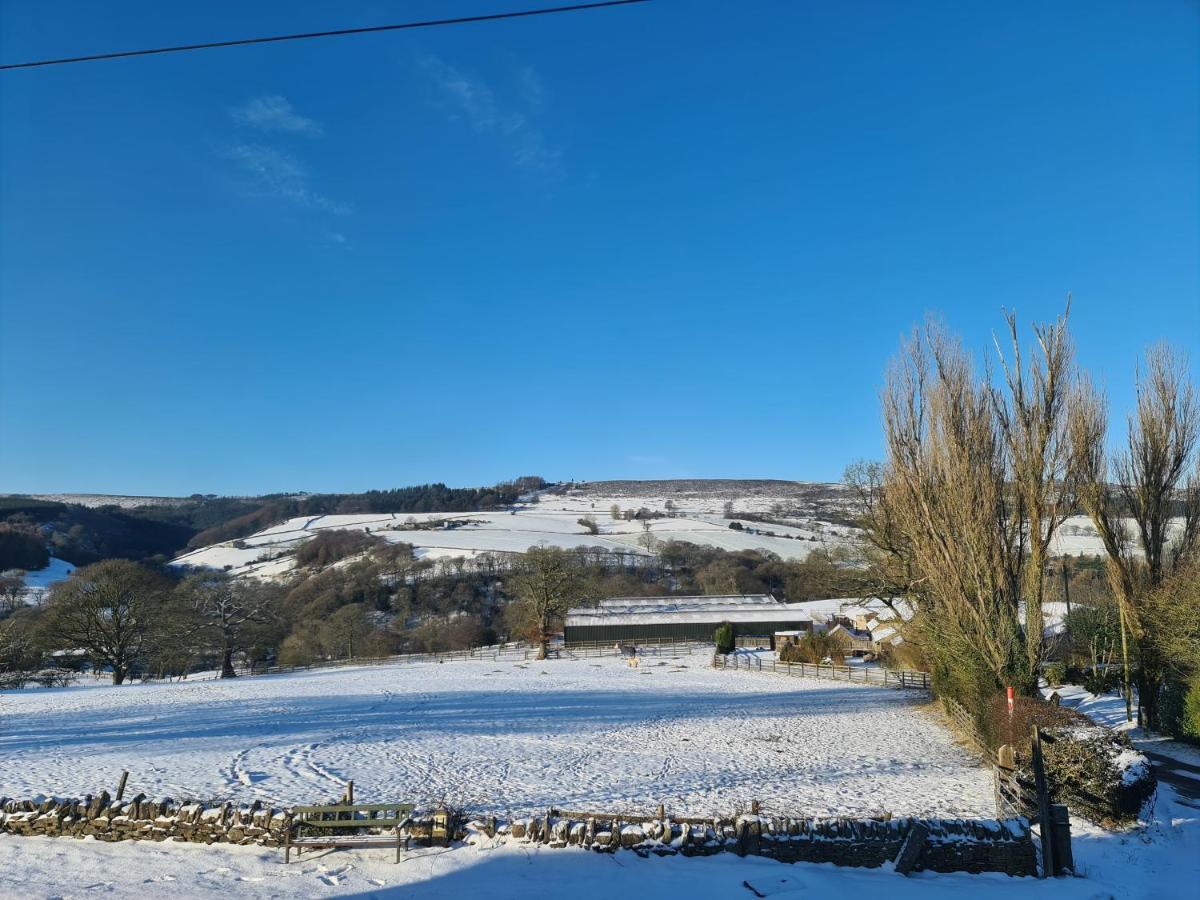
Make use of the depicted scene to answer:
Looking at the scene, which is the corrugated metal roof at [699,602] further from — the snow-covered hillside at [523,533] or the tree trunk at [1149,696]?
the tree trunk at [1149,696]

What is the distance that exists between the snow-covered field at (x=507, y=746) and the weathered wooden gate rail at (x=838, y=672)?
1748 millimetres

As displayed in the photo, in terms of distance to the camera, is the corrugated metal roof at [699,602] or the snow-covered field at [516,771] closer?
the snow-covered field at [516,771]

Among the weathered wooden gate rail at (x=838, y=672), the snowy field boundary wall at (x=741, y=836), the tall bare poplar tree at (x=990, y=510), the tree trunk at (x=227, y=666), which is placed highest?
the tall bare poplar tree at (x=990, y=510)

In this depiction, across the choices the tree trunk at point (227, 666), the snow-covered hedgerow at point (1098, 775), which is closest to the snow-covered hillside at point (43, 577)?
the tree trunk at point (227, 666)

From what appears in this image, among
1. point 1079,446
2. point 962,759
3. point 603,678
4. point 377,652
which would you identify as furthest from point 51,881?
point 377,652

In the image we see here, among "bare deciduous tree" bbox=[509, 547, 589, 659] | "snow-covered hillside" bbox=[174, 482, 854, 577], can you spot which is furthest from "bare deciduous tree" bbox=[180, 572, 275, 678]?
"snow-covered hillside" bbox=[174, 482, 854, 577]

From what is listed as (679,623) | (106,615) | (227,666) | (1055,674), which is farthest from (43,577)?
(1055,674)

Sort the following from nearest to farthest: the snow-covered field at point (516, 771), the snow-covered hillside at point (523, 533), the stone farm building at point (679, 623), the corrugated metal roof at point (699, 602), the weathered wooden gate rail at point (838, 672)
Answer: the snow-covered field at point (516, 771), the weathered wooden gate rail at point (838, 672), the stone farm building at point (679, 623), the corrugated metal roof at point (699, 602), the snow-covered hillside at point (523, 533)

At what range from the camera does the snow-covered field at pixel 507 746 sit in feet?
43.8

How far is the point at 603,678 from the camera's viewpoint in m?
32.8

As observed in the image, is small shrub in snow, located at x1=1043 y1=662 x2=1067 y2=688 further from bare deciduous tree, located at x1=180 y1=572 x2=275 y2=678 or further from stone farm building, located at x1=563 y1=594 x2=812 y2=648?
bare deciduous tree, located at x1=180 y1=572 x2=275 y2=678

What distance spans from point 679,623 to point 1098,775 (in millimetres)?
41956

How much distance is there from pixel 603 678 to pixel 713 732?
1334 cm

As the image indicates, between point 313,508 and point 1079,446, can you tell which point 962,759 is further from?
point 313,508
